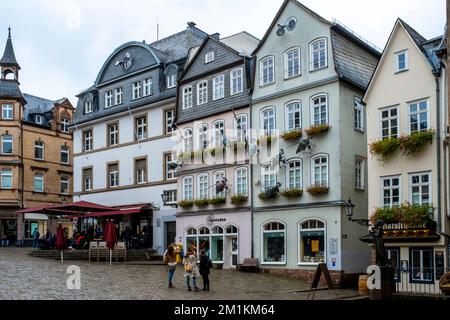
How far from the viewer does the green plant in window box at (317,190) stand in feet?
97.6

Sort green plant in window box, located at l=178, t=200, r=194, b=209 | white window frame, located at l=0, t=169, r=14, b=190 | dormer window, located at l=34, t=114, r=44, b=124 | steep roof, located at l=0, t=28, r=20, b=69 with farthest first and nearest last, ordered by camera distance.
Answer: dormer window, located at l=34, t=114, r=44, b=124 → steep roof, located at l=0, t=28, r=20, b=69 → white window frame, located at l=0, t=169, r=14, b=190 → green plant in window box, located at l=178, t=200, r=194, b=209

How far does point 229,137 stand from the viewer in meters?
35.1

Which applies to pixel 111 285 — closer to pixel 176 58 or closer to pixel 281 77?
pixel 281 77

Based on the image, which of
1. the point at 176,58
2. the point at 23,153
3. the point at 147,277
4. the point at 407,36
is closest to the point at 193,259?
the point at 147,277

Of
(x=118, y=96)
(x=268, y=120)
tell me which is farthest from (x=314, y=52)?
(x=118, y=96)

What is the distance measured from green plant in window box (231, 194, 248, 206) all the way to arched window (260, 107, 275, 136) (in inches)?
137

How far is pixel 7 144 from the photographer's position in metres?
54.3

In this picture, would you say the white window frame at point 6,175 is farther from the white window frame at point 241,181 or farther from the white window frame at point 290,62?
the white window frame at point 290,62

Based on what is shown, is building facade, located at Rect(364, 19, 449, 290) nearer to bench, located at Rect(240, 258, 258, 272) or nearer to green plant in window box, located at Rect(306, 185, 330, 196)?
green plant in window box, located at Rect(306, 185, 330, 196)

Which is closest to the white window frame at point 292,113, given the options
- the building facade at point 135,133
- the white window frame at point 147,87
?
the building facade at point 135,133

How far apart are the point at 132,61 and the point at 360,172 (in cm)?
1993

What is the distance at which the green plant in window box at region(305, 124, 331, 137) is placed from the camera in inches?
1185

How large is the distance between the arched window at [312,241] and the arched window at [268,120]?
5157mm

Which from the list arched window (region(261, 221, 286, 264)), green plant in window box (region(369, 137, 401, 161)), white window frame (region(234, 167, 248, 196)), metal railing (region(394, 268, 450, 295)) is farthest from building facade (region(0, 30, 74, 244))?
metal railing (region(394, 268, 450, 295))
